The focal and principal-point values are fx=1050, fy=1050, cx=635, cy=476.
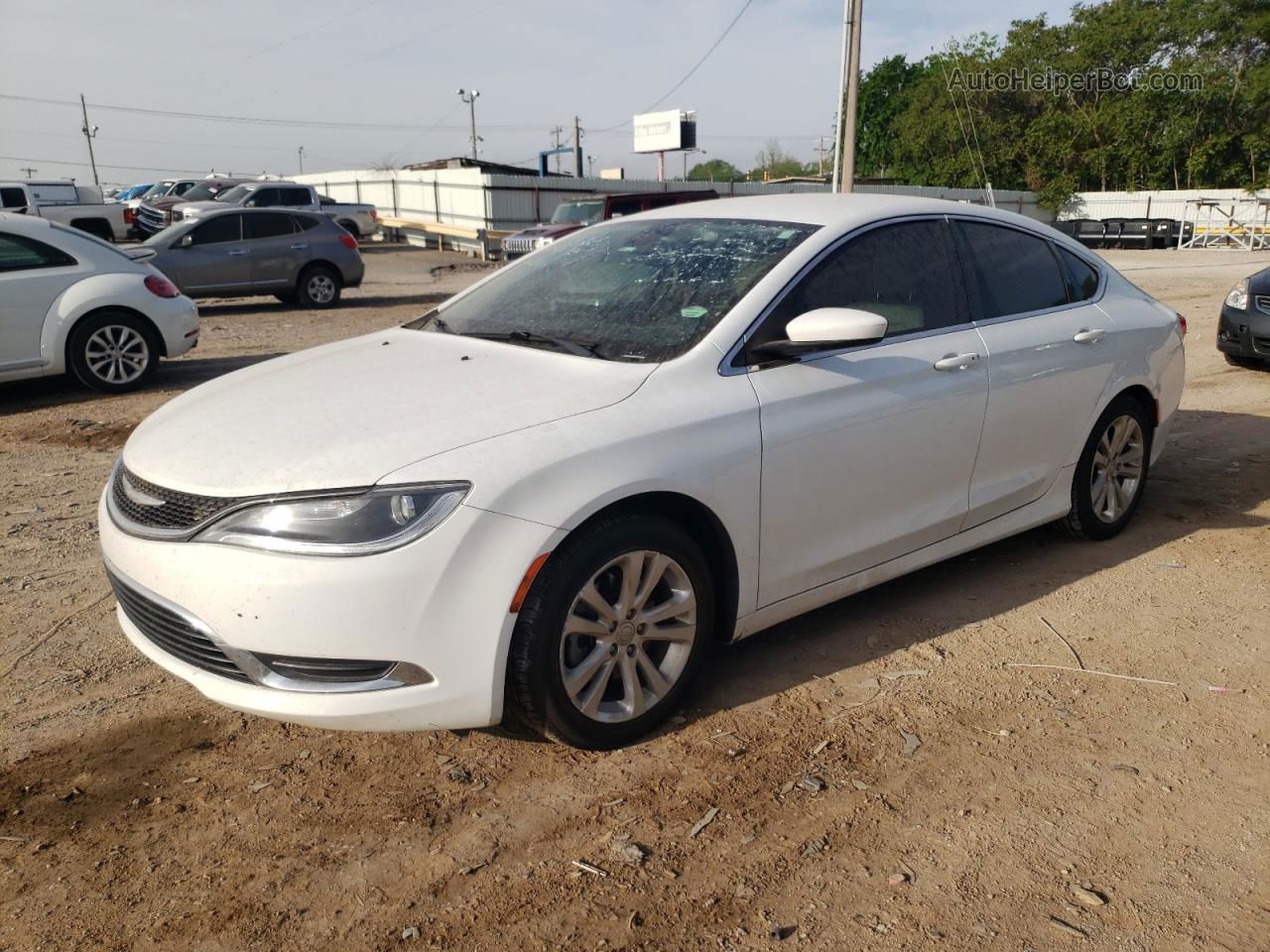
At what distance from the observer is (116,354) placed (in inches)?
355

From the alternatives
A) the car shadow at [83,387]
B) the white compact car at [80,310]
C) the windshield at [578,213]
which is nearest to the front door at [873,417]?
the car shadow at [83,387]

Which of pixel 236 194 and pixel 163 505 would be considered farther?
pixel 236 194

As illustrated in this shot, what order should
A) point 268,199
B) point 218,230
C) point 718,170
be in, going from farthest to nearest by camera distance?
point 718,170 < point 268,199 < point 218,230

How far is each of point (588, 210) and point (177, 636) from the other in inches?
768

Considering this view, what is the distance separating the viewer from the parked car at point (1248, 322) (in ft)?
31.5

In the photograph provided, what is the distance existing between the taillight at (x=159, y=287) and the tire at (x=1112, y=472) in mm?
7675

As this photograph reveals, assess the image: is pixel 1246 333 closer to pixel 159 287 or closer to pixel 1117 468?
pixel 1117 468

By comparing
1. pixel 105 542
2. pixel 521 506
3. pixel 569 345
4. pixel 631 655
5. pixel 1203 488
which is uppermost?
pixel 569 345

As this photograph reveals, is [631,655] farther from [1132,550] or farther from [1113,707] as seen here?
[1132,550]

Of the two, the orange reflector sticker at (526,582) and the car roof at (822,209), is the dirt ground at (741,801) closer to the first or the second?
the orange reflector sticker at (526,582)

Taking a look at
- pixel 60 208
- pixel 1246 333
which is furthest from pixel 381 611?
pixel 60 208

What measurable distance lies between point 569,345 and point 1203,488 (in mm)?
4369

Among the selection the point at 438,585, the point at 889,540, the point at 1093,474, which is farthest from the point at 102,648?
the point at 1093,474

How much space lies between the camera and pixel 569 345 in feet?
12.0
